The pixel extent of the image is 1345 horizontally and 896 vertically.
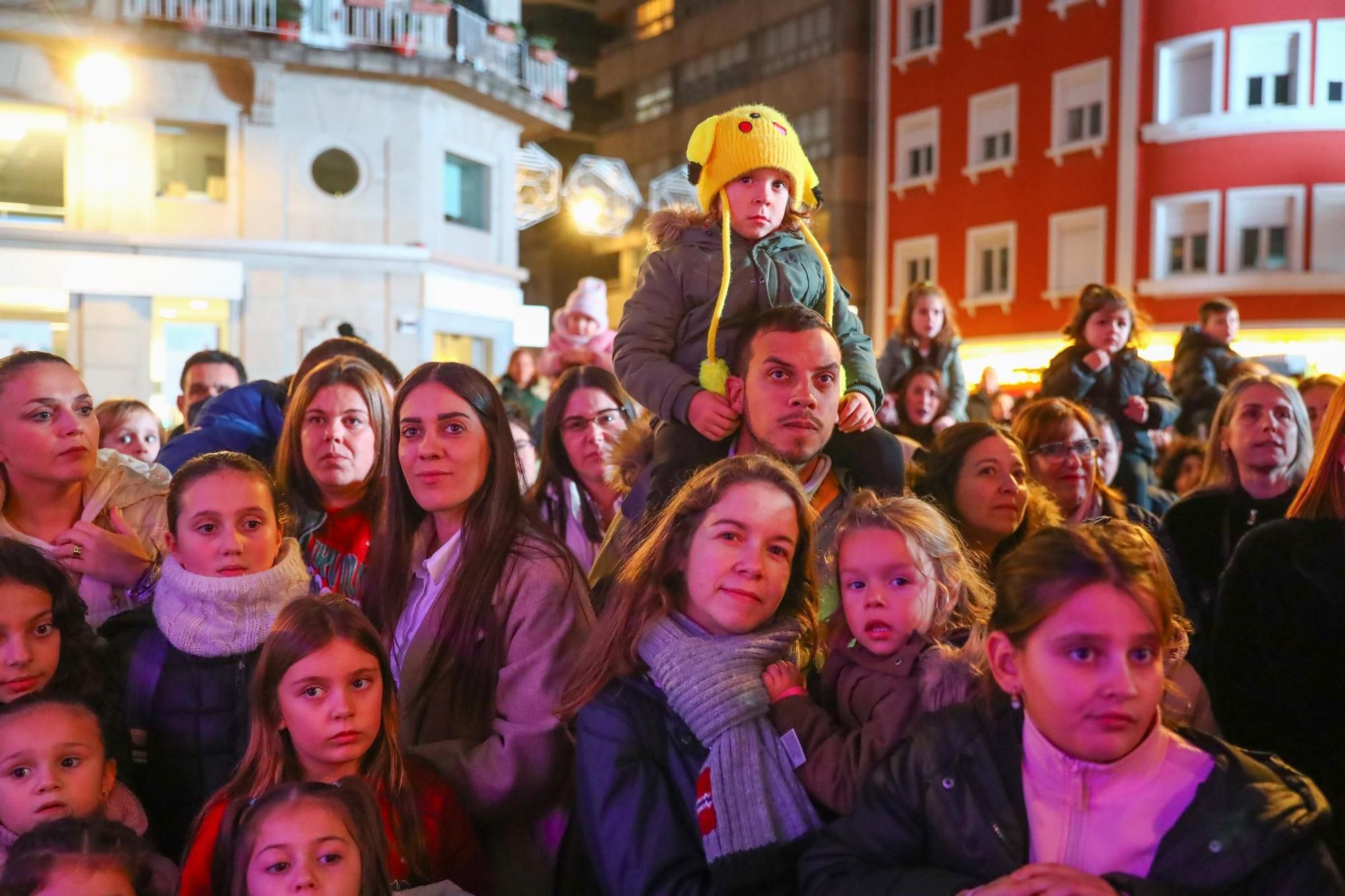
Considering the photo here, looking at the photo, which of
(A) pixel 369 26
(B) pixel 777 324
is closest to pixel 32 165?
(A) pixel 369 26

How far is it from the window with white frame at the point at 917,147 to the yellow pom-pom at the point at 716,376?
73.4ft

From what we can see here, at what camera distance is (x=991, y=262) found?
2392cm

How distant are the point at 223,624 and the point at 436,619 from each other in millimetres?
620

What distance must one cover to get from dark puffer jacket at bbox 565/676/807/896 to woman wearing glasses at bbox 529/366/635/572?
258 cm

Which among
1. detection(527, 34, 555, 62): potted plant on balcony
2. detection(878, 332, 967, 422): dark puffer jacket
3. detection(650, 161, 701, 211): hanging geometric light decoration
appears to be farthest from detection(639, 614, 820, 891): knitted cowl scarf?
detection(527, 34, 555, 62): potted plant on balcony

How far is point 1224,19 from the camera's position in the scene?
1955 centimetres

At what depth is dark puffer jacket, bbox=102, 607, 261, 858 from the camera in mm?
3295

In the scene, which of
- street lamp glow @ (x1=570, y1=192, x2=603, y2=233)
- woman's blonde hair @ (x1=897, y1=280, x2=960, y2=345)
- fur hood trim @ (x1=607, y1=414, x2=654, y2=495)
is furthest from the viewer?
street lamp glow @ (x1=570, y1=192, x2=603, y2=233)

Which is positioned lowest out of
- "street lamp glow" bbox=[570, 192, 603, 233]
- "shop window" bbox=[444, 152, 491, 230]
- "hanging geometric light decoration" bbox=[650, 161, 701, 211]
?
"street lamp glow" bbox=[570, 192, 603, 233]

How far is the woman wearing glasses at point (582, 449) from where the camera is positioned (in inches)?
213

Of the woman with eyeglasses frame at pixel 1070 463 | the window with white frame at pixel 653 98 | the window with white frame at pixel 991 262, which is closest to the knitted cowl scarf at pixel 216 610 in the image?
the woman with eyeglasses frame at pixel 1070 463

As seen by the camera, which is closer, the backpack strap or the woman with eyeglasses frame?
the backpack strap

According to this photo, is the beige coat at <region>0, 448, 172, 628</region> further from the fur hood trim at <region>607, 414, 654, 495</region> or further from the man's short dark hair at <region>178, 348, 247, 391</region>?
the man's short dark hair at <region>178, 348, 247, 391</region>

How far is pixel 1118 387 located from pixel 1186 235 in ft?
49.8
